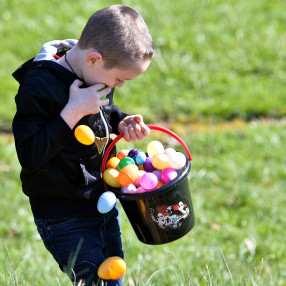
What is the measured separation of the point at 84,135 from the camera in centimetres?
228

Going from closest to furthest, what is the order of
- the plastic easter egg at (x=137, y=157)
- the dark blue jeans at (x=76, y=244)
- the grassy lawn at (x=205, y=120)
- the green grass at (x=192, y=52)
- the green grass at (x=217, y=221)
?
the dark blue jeans at (x=76, y=244)
the plastic easter egg at (x=137, y=157)
the green grass at (x=217, y=221)
the grassy lawn at (x=205, y=120)
the green grass at (x=192, y=52)

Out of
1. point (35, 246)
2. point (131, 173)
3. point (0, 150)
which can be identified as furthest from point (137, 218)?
point (0, 150)

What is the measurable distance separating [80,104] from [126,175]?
374 mm

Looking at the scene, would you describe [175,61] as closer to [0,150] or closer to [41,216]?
[0,150]

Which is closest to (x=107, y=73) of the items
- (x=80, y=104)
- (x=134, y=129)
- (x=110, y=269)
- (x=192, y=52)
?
(x=80, y=104)

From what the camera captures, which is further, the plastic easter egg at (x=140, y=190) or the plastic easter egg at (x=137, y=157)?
the plastic easter egg at (x=137, y=157)

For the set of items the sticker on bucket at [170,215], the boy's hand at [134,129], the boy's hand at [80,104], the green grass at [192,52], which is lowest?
the green grass at [192,52]

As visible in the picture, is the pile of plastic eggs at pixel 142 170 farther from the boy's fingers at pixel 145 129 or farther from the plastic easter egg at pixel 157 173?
the boy's fingers at pixel 145 129

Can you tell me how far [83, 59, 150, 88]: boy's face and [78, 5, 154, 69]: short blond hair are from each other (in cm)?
2

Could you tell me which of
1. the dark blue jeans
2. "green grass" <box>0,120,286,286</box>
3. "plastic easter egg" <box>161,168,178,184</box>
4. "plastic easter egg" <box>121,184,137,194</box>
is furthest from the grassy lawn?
"plastic easter egg" <box>161,168,178,184</box>

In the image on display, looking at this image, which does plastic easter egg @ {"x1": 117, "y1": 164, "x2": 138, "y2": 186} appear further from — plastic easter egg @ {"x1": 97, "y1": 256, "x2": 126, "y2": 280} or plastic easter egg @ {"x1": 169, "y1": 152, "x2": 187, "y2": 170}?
plastic easter egg @ {"x1": 97, "y1": 256, "x2": 126, "y2": 280}

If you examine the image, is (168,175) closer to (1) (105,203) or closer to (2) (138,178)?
(2) (138,178)

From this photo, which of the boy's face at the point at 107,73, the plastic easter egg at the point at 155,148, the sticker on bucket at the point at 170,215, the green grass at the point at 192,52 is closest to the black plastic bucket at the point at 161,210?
the sticker on bucket at the point at 170,215

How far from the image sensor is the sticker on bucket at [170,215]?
2447mm
